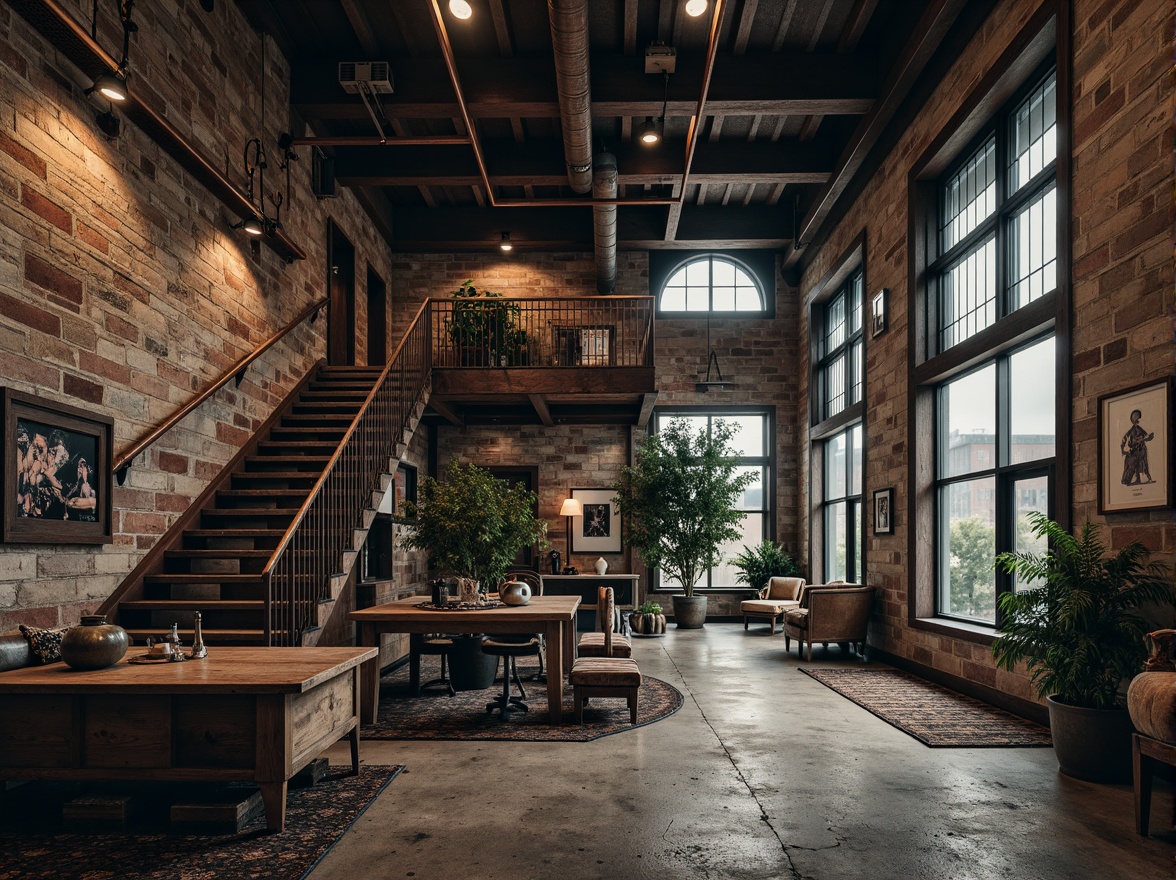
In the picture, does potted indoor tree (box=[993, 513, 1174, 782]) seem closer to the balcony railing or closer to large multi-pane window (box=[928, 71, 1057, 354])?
large multi-pane window (box=[928, 71, 1057, 354])

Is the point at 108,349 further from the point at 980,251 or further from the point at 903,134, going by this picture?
the point at 903,134

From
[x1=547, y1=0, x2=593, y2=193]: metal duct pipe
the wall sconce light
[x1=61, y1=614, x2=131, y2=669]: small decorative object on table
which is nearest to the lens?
[x1=61, y1=614, x2=131, y2=669]: small decorative object on table

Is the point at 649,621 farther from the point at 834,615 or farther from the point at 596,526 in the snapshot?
the point at 834,615

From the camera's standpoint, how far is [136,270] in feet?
18.5

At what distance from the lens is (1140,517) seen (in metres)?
4.29

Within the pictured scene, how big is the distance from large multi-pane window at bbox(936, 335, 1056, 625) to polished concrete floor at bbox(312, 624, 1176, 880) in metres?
1.86

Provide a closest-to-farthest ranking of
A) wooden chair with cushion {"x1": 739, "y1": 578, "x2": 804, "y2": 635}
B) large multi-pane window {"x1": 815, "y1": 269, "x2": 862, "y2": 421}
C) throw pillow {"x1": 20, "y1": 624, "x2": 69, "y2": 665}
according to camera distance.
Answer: throw pillow {"x1": 20, "y1": 624, "x2": 69, "y2": 665} → large multi-pane window {"x1": 815, "y1": 269, "x2": 862, "y2": 421} → wooden chair with cushion {"x1": 739, "y1": 578, "x2": 804, "y2": 635}

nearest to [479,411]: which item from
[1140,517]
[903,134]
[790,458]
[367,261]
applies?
[367,261]

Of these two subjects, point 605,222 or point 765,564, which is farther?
point 765,564

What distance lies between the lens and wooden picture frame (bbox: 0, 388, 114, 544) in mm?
4234

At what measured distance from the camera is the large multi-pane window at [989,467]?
5.77 metres

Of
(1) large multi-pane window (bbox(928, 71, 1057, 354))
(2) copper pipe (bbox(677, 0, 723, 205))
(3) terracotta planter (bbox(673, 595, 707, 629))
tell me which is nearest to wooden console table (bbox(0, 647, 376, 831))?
(2) copper pipe (bbox(677, 0, 723, 205))

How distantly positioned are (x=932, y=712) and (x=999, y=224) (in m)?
3.72

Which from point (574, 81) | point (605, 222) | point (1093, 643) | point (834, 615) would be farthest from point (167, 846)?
point (605, 222)
